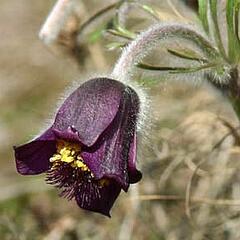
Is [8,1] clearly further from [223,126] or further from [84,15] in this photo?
[223,126]

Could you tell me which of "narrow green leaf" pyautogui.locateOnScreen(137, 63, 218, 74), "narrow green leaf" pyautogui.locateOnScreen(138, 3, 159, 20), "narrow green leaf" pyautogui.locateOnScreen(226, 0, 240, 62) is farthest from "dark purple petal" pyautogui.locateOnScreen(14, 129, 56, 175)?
"narrow green leaf" pyautogui.locateOnScreen(138, 3, 159, 20)

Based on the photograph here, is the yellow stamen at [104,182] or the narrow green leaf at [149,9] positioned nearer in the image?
the yellow stamen at [104,182]

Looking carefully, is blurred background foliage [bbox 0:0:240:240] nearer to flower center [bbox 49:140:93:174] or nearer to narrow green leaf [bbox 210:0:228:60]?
narrow green leaf [bbox 210:0:228:60]

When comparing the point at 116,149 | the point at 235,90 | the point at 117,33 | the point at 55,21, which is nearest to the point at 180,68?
the point at 235,90

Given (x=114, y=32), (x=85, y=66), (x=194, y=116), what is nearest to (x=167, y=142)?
(x=194, y=116)

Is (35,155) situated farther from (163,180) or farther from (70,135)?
(163,180)

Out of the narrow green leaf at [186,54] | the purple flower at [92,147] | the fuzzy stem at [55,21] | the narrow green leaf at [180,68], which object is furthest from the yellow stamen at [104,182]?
the fuzzy stem at [55,21]

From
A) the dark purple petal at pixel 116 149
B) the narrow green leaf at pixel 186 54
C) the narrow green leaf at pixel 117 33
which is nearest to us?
the dark purple petal at pixel 116 149

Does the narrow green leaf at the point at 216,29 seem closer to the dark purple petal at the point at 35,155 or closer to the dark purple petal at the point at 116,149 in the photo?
the dark purple petal at the point at 116,149
